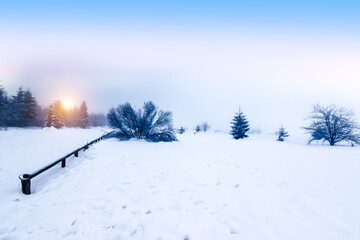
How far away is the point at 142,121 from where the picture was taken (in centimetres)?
1694

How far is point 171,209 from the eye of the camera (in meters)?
3.88

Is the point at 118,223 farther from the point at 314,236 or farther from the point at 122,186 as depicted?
the point at 314,236

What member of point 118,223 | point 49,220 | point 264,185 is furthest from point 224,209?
point 49,220

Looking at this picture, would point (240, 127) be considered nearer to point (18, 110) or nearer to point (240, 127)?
point (240, 127)

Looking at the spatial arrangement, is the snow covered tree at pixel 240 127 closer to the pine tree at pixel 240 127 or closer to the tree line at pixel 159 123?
the pine tree at pixel 240 127

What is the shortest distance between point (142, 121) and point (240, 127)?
603 inches

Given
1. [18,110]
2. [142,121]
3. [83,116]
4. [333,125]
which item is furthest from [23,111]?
[333,125]

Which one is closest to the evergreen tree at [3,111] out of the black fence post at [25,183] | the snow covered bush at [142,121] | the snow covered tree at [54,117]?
the snow covered tree at [54,117]

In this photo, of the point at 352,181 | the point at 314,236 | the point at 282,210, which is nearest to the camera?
the point at 314,236

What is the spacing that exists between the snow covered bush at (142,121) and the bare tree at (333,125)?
16160 mm

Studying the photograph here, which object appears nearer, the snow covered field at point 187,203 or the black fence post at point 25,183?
the snow covered field at point 187,203

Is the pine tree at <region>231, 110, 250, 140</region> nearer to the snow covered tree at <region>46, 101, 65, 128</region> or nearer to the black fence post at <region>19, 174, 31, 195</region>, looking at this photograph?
the black fence post at <region>19, 174, 31, 195</region>

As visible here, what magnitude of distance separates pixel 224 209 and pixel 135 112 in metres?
14.9

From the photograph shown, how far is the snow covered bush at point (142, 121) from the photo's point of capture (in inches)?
661
